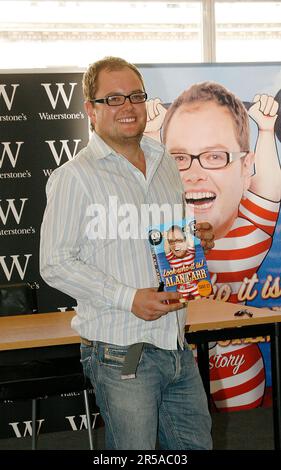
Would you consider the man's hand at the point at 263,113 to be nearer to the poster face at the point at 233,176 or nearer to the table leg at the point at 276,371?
the poster face at the point at 233,176

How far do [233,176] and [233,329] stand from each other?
1.63 meters

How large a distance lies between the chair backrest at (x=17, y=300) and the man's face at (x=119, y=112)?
2.33 metres

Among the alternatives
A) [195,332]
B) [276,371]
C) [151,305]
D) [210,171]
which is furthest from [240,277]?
[151,305]

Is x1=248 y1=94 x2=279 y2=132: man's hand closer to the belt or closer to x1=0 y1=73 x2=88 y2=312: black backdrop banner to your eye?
x1=0 y1=73 x2=88 y2=312: black backdrop banner

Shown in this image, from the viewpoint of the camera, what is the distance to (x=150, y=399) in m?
2.28

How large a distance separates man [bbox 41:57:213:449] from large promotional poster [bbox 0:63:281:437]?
9.37ft

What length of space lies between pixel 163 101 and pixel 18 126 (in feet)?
3.32

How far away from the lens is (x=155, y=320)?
91.6 inches

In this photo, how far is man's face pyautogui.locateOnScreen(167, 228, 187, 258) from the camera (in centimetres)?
232

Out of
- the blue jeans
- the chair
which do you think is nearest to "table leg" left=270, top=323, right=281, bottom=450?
the chair

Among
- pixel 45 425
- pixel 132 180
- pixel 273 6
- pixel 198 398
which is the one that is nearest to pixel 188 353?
pixel 198 398

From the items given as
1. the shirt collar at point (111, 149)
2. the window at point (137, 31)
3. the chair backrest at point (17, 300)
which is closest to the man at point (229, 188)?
the window at point (137, 31)

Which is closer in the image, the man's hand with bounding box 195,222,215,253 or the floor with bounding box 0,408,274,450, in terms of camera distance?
the man's hand with bounding box 195,222,215,253

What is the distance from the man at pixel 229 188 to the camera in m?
5.37
